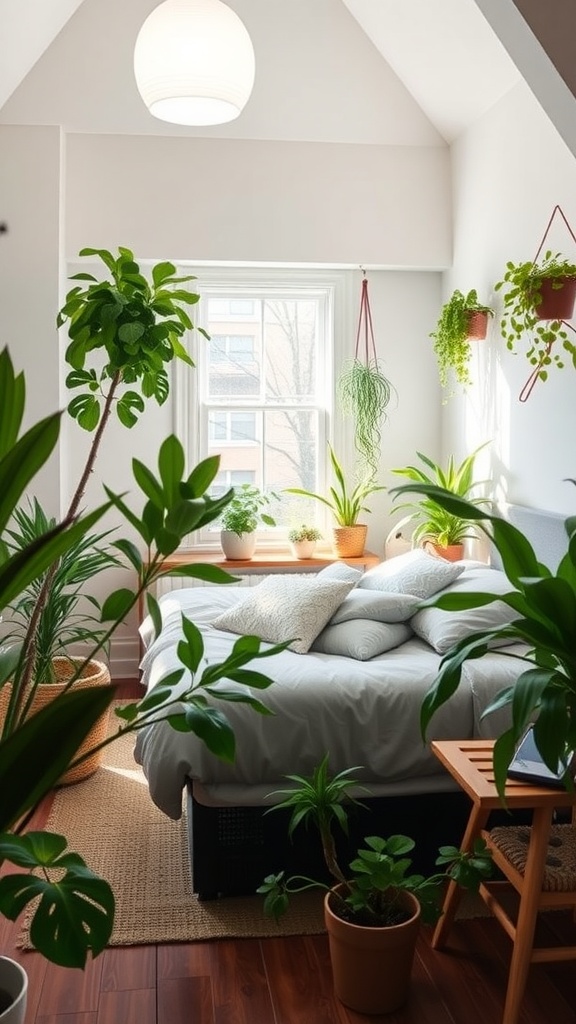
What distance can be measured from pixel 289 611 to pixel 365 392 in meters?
2.12

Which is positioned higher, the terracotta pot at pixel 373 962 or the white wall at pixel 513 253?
the white wall at pixel 513 253

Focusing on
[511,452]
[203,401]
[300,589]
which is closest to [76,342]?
[300,589]

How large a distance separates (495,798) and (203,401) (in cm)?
376

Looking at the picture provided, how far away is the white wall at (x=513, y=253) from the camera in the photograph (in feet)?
13.7

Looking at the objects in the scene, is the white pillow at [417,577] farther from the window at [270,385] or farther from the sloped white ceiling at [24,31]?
the sloped white ceiling at [24,31]

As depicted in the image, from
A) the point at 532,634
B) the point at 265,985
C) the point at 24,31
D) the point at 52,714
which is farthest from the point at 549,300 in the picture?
the point at 52,714

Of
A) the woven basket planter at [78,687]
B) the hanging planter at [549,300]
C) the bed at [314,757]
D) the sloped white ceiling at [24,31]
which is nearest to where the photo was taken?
the bed at [314,757]

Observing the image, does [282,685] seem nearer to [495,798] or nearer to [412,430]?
[495,798]

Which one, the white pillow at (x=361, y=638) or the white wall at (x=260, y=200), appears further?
the white wall at (x=260, y=200)

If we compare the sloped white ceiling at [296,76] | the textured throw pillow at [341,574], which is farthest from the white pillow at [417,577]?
the sloped white ceiling at [296,76]

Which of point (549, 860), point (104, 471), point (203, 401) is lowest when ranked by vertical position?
point (549, 860)

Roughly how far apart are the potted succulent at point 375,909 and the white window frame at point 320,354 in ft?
10.7

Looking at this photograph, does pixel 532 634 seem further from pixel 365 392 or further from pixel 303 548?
pixel 365 392

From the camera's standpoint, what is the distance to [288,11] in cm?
523
